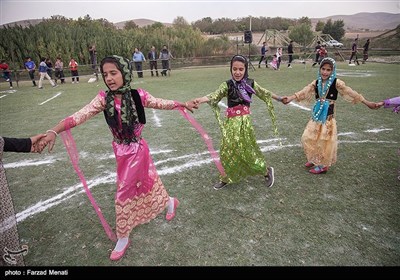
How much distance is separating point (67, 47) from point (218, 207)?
81.2 feet

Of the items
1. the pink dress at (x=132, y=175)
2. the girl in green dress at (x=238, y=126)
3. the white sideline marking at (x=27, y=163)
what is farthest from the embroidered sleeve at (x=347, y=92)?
the white sideline marking at (x=27, y=163)

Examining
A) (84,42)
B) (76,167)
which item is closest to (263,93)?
(76,167)

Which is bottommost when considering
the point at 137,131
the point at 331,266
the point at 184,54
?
the point at 331,266

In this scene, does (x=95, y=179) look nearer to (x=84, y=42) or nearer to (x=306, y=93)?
(x=306, y=93)

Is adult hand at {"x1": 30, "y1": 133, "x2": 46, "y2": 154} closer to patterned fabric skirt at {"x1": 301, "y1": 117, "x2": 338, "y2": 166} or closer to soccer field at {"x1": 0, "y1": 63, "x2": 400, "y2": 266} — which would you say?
soccer field at {"x1": 0, "y1": 63, "x2": 400, "y2": 266}

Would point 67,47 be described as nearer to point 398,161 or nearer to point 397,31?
point 398,161

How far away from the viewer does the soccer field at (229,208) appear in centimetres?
253

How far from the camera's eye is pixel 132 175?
8.47ft

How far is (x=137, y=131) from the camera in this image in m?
2.67

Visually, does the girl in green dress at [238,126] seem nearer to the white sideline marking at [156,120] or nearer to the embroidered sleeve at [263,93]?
the embroidered sleeve at [263,93]

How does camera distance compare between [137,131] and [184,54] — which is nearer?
[137,131]

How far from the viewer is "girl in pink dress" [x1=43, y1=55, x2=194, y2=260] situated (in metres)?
2.48

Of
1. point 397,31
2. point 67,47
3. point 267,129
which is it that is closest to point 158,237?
point 267,129

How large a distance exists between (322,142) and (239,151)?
54.1 inches
